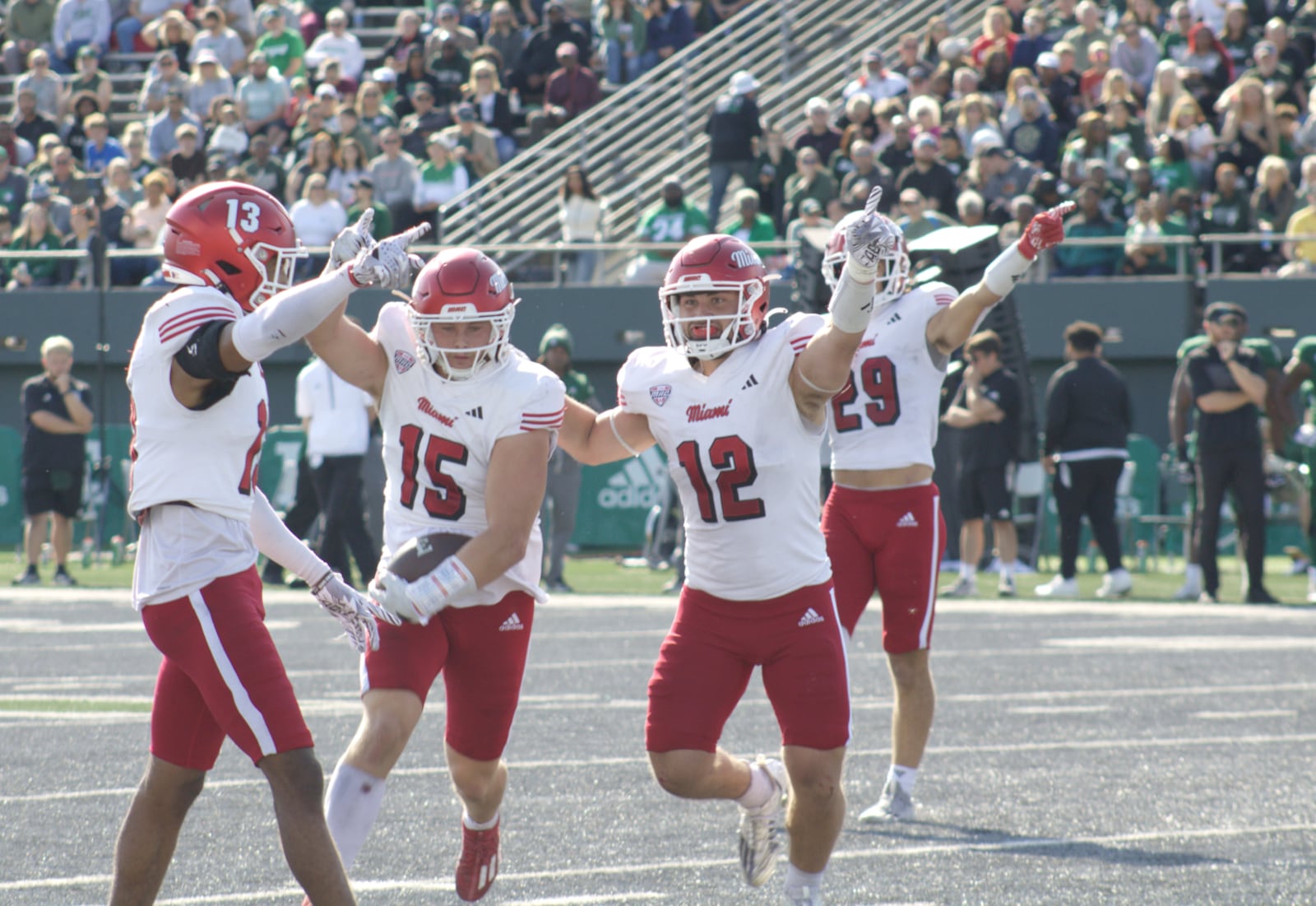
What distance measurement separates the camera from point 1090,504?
1415 centimetres

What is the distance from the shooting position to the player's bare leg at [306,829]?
14.1 ft

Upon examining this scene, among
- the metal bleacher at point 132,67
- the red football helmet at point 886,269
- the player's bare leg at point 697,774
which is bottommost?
the player's bare leg at point 697,774

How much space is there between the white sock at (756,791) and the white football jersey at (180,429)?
169cm

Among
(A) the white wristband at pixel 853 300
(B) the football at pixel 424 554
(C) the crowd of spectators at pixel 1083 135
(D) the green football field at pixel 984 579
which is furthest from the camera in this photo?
(C) the crowd of spectators at pixel 1083 135

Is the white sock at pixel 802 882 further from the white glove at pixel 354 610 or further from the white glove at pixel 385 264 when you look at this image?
the white glove at pixel 385 264

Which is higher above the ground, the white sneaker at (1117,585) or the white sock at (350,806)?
the white sock at (350,806)

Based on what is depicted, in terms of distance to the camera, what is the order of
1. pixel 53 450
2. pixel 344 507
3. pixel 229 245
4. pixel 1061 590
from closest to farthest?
1. pixel 229 245
2. pixel 344 507
3. pixel 1061 590
4. pixel 53 450

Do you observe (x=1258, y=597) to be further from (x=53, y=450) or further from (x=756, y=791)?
(x=53, y=450)

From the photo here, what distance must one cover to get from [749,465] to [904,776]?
1.79 metres

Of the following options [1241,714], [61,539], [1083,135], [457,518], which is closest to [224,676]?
[457,518]

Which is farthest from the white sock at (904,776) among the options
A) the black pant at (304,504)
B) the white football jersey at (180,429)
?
the black pant at (304,504)

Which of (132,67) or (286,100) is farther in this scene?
(132,67)

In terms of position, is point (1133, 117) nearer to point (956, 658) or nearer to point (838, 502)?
point (956, 658)

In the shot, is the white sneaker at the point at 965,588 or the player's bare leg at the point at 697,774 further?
the white sneaker at the point at 965,588
